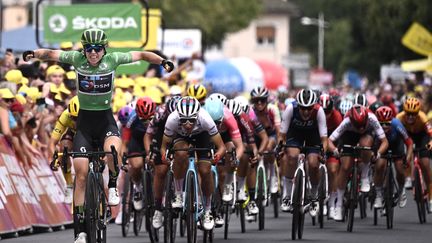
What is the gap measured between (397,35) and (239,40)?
170 feet

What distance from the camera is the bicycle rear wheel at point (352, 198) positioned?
19.8m

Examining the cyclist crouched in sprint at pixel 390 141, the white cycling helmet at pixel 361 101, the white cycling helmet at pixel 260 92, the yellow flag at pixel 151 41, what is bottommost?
the cyclist crouched in sprint at pixel 390 141

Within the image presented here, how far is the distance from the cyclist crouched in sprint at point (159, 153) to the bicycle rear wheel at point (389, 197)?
12.8ft

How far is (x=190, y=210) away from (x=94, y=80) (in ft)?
6.02

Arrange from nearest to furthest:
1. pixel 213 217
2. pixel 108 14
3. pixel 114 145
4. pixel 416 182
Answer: pixel 114 145
pixel 213 217
pixel 416 182
pixel 108 14

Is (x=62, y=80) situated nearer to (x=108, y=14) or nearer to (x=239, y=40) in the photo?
(x=108, y=14)

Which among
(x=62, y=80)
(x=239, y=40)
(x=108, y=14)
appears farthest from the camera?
(x=239, y=40)

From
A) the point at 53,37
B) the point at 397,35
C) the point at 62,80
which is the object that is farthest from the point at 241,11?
the point at 62,80

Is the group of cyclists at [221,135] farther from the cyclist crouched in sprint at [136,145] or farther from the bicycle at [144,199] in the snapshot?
the bicycle at [144,199]

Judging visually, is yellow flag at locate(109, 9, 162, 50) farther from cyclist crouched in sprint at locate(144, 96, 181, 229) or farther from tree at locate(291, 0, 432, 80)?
tree at locate(291, 0, 432, 80)

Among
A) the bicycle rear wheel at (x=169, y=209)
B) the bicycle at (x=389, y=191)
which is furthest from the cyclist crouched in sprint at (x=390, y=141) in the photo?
the bicycle rear wheel at (x=169, y=209)

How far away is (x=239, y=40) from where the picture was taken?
123 meters

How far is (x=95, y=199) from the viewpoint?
49.7 feet

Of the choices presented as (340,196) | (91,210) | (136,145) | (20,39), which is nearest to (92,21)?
(20,39)
